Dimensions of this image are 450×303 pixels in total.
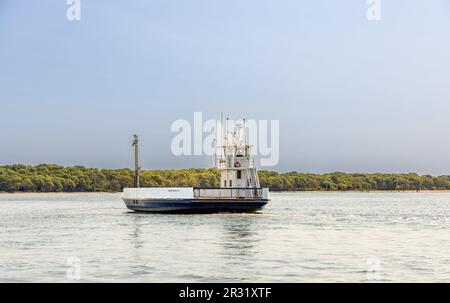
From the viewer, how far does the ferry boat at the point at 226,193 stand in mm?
61688

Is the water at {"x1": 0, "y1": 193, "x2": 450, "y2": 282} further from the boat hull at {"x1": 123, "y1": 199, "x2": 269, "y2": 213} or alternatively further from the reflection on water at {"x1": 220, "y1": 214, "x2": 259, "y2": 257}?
the boat hull at {"x1": 123, "y1": 199, "x2": 269, "y2": 213}

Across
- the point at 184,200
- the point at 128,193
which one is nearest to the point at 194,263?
the point at 184,200

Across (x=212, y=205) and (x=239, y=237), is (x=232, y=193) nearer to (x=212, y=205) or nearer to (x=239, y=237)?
(x=212, y=205)

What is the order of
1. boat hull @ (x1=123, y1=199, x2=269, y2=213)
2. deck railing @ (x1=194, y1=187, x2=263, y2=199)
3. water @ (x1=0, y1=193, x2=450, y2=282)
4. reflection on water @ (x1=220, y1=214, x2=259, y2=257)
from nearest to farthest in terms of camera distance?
1. water @ (x1=0, y1=193, x2=450, y2=282)
2. reflection on water @ (x1=220, y1=214, x2=259, y2=257)
3. boat hull @ (x1=123, y1=199, x2=269, y2=213)
4. deck railing @ (x1=194, y1=187, x2=263, y2=199)

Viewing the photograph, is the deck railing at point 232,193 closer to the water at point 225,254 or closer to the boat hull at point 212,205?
the boat hull at point 212,205

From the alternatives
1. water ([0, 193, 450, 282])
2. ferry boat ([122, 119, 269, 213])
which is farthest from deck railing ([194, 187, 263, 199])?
water ([0, 193, 450, 282])

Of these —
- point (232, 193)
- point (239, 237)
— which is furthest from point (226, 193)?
point (239, 237)

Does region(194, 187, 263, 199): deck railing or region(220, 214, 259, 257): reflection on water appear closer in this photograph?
region(220, 214, 259, 257): reflection on water

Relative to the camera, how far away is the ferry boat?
202ft

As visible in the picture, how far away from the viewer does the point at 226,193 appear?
6288 centimetres
